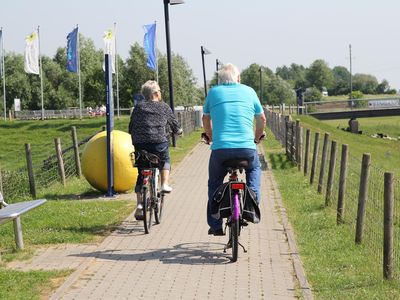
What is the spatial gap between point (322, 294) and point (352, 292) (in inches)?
11.7

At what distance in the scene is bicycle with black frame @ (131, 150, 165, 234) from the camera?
9.30 m

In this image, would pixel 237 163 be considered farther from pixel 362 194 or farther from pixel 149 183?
pixel 149 183

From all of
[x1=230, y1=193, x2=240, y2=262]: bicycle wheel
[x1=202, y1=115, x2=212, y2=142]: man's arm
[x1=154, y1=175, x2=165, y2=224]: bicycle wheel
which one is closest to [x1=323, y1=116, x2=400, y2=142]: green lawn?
[x1=154, y1=175, x2=165, y2=224]: bicycle wheel

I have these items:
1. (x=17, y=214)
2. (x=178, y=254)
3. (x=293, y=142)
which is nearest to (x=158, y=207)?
(x=178, y=254)

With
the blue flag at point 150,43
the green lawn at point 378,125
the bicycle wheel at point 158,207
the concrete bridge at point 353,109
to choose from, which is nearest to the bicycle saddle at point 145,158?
the bicycle wheel at point 158,207

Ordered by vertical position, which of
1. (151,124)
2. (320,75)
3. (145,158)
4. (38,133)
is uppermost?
(320,75)

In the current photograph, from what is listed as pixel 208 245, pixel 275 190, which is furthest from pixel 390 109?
pixel 208 245

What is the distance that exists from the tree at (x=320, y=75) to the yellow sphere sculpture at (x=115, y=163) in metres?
168

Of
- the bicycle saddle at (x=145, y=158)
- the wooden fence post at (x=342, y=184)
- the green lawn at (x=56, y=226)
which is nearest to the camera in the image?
the green lawn at (x=56, y=226)

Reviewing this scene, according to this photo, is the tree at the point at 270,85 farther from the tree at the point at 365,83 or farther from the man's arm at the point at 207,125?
the man's arm at the point at 207,125

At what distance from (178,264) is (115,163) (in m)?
5.48

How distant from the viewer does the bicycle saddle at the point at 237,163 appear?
25.3 feet

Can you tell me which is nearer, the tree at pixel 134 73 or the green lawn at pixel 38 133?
the green lawn at pixel 38 133

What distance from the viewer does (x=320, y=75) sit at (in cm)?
18200
